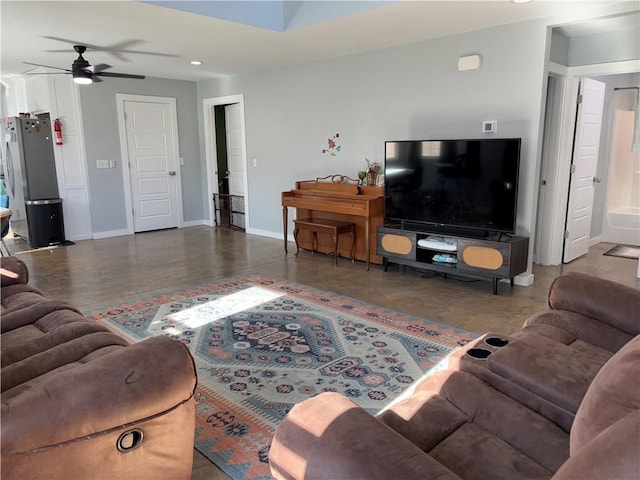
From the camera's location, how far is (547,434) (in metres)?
1.44

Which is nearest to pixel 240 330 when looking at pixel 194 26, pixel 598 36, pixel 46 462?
pixel 46 462

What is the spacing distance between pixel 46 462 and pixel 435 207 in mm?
3963

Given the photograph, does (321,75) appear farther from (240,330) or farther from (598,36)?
(240,330)

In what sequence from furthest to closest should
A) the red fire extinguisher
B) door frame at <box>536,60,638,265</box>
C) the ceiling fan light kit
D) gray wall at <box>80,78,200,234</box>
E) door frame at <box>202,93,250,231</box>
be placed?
door frame at <box>202,93,250,231</box> < gray wall at <box>80,78,200,234</box> < the red fire extinguisher < door frame at <box>536,60,638,265</box> < the ceiling fan light kit

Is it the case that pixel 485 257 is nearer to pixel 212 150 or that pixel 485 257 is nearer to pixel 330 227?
pixel 330 227

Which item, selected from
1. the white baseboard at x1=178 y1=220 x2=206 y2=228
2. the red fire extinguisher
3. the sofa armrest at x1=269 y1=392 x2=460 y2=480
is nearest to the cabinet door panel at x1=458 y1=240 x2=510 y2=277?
the sofa armrest at x1=269 y1=392 x2=460 y2=480

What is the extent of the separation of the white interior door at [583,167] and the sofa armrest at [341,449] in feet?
16.1

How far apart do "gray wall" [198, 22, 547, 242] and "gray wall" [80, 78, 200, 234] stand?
1.71 feet

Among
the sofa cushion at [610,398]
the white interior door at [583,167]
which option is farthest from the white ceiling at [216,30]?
the sofa cushion at [610,398]

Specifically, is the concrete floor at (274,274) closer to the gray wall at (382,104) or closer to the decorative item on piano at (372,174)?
the gray wall at (382,104)

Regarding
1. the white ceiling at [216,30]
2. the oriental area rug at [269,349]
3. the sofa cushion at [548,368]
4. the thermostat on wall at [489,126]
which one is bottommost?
the oriental area rug at [269,349]

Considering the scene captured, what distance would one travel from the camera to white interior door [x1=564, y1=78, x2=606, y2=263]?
514 cm

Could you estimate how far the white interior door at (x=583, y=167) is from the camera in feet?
16.9

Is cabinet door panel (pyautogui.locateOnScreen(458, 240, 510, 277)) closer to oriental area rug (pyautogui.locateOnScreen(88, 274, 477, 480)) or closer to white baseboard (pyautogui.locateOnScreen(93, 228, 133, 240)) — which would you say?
oriental area rug (pyautogui.locateOnScreen(88, 274, 477, 480))
